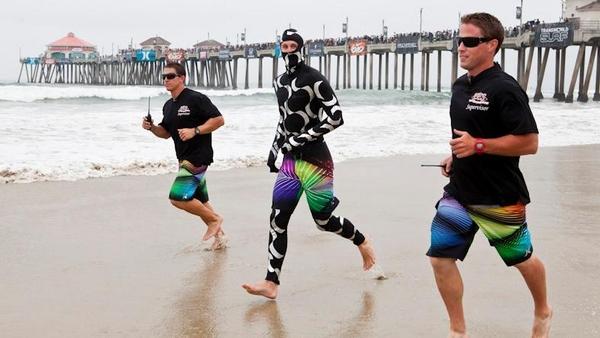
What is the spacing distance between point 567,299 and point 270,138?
12938 millimetres

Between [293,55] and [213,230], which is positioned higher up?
[293,55]

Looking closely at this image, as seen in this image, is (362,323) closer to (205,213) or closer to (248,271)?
(248,271)

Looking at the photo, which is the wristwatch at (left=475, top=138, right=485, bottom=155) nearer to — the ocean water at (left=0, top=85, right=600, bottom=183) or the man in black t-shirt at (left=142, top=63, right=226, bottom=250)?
the man in black t-shirt at (left=142, top=63, right=226, bottom=250)

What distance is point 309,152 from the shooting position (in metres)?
4.34

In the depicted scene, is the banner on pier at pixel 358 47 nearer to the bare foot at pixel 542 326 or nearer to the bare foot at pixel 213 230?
the bare foot at pixel 213 230

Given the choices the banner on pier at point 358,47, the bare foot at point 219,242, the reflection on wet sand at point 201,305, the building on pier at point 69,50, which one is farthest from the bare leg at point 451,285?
the building on pier at point 69,50

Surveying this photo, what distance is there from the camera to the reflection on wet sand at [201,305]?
11.9 feet

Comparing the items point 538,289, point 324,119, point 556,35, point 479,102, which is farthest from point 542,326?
point 556,35

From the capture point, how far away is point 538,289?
324 cm

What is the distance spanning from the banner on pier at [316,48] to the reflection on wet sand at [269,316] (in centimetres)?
5798

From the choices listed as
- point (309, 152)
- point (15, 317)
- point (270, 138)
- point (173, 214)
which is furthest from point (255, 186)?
point (270, 138)

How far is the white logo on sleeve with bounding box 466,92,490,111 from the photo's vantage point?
9.73 ft

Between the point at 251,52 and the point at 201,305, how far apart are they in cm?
6614

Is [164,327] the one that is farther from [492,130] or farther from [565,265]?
[565,265]
